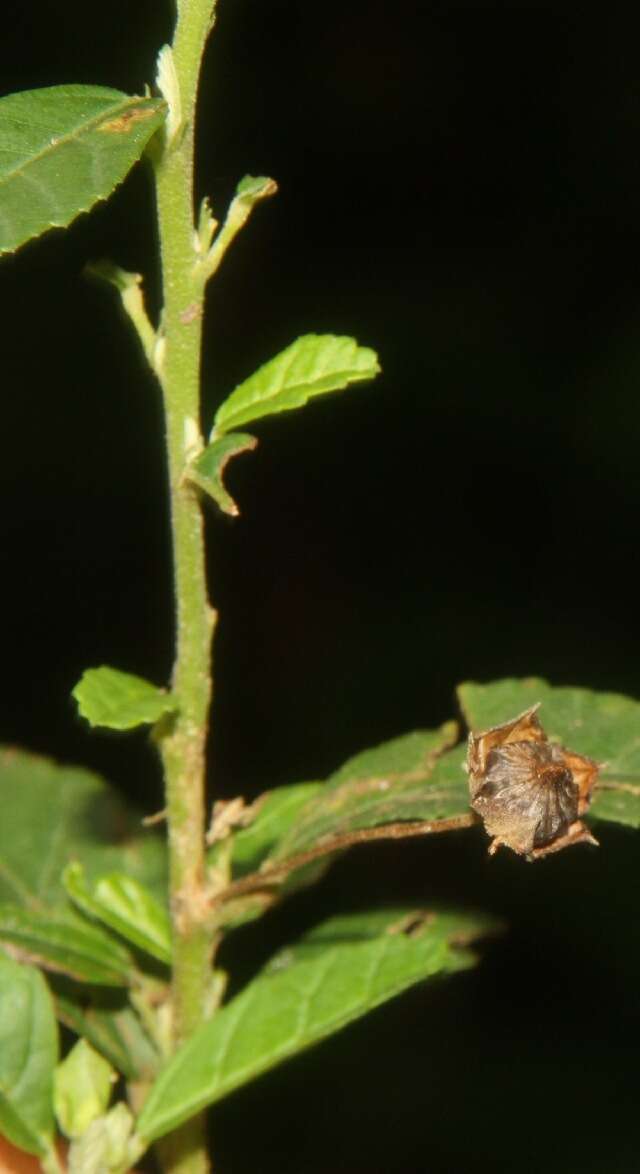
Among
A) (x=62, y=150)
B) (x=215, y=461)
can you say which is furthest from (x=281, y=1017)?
(x=62, y=150)

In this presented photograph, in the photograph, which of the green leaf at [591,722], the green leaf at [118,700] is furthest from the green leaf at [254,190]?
the green leaf at [591,722]

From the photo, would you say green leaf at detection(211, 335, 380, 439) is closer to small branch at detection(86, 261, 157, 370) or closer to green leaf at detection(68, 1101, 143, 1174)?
small branch at detection(86, 261, 157, 370)

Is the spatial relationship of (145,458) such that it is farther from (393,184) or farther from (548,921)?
(548,921)

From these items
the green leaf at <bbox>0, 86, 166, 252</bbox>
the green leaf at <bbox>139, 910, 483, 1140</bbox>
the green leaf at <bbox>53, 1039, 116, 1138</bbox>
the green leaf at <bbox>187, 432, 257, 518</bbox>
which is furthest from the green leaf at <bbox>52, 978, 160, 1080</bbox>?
the green leaf at <bbox>0, 86, 166, 252</bbox>

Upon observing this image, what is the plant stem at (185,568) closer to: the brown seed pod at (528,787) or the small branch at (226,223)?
the small branch at (226,223)

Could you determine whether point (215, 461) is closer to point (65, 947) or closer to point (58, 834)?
point (65, 947)

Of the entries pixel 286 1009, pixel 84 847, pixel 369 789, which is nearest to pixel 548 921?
pixel 84 847
